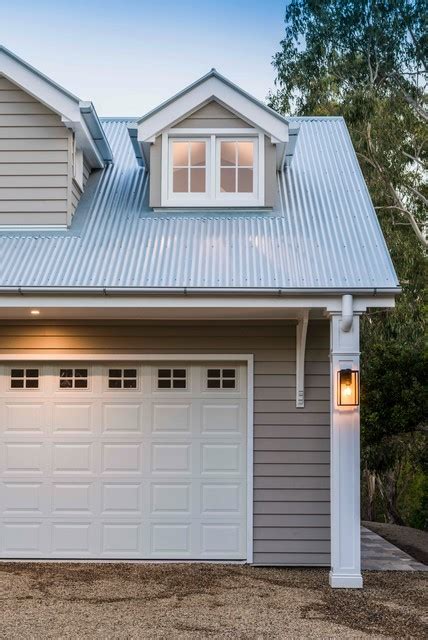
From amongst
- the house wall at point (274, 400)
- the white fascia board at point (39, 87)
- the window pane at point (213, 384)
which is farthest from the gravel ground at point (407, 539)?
the white fascia board at point (39, 87)

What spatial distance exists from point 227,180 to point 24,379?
3.47m

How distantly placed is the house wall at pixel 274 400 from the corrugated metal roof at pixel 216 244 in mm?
952

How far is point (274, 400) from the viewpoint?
8.98 metres

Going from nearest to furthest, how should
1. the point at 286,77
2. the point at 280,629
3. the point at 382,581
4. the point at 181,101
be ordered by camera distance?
the point at 280,629, the point at 382,581, the point at 181,101, the point at 286,77

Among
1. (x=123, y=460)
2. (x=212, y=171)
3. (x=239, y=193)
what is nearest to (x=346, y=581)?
(x=123, y=460)

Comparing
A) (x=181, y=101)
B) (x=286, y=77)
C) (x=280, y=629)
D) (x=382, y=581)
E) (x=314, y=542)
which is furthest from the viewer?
(x=286, y=77)

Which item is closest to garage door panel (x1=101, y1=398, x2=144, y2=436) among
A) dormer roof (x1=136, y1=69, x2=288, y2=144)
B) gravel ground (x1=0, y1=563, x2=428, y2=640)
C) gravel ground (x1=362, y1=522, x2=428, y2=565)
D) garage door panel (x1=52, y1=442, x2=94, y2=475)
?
garage door panel (x1=52, y1=442, x2=94, y2=475)

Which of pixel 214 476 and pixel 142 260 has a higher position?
pixel 142 260

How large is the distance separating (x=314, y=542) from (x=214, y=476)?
52.1 inches

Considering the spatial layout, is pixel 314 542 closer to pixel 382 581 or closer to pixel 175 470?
pixel 382 581

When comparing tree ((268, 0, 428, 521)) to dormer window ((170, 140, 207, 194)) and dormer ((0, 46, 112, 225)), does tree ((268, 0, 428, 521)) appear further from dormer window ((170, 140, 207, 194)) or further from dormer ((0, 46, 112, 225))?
dormer ((0, 46, 112, 225))

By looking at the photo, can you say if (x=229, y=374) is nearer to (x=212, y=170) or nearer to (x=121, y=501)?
(x=121, y=501)

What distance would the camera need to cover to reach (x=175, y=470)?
9.06 m

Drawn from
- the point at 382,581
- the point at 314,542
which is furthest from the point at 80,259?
the point at 382,581
